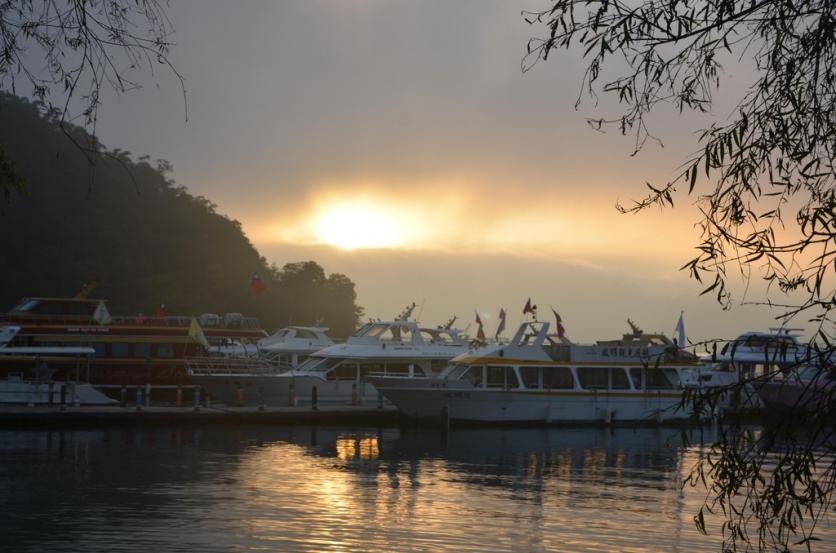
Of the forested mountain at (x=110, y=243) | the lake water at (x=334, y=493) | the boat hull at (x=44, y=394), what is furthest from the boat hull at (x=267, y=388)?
the forested mountain at (x=110, y=243)

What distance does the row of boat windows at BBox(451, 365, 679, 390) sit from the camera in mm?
43844

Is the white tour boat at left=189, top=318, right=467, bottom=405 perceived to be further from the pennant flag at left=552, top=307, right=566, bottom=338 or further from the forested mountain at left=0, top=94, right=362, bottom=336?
the forested mountain at left=0, top=94, right=362, bottom=336

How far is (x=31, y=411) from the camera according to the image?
38000 mm

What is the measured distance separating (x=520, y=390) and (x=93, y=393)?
1732cm

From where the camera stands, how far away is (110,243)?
94.1 m

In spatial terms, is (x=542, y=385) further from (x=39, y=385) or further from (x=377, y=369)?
(x=39, y=385)

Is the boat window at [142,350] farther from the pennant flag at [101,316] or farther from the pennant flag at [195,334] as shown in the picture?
the pennant flag at [195,334]

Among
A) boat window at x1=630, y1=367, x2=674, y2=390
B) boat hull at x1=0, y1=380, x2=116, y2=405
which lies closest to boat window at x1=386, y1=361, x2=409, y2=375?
boat window at x1=630, y1=367, x2=674, y2=390

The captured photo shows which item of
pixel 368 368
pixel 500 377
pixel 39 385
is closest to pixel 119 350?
pixel 39 385

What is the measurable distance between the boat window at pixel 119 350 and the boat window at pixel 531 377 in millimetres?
18222

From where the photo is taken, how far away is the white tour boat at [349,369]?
1825 inches

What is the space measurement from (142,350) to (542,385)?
1838cm

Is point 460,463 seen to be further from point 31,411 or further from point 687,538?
point 31,411

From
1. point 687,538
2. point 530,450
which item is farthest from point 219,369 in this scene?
point 687,538
